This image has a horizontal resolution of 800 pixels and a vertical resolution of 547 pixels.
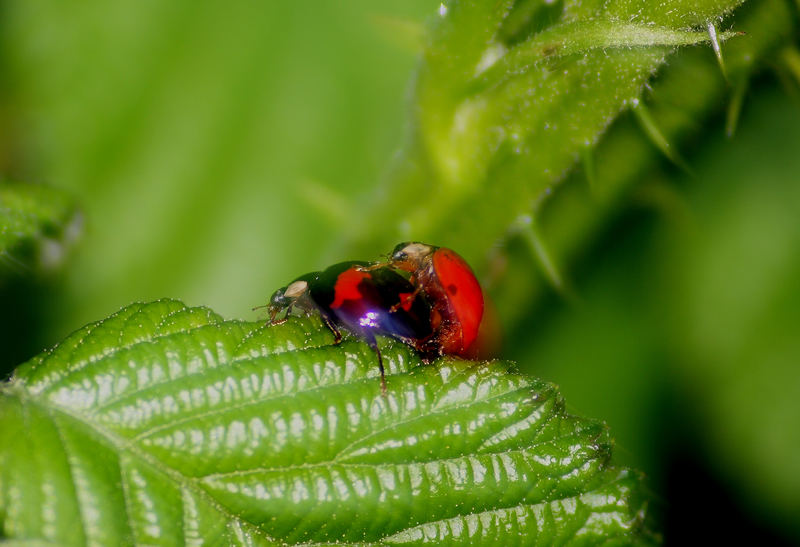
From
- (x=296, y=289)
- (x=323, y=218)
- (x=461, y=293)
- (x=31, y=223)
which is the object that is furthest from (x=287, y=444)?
(x=323, y=218)

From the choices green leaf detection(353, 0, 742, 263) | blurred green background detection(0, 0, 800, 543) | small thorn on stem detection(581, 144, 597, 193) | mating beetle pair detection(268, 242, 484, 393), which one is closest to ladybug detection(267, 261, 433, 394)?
mating beetle pair detection(268, 242, 484, 393)

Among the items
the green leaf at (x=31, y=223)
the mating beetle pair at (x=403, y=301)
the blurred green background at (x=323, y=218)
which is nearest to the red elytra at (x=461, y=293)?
the mating beetle pair at (x=403, y=301)

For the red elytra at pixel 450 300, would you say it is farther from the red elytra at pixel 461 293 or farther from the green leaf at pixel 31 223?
the green leaf at pixel 31 223

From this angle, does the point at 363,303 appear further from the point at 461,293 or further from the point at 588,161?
the point at 588,161

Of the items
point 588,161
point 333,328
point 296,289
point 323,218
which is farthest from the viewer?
point 323,218

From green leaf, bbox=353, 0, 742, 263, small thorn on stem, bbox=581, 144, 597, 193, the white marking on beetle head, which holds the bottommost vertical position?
the white marking on beetle head

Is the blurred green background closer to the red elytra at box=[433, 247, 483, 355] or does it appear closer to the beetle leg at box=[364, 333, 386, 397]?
the red elytra at box=[433, 247, 483, 355]

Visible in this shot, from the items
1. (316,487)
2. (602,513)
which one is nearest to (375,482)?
(316,487)
